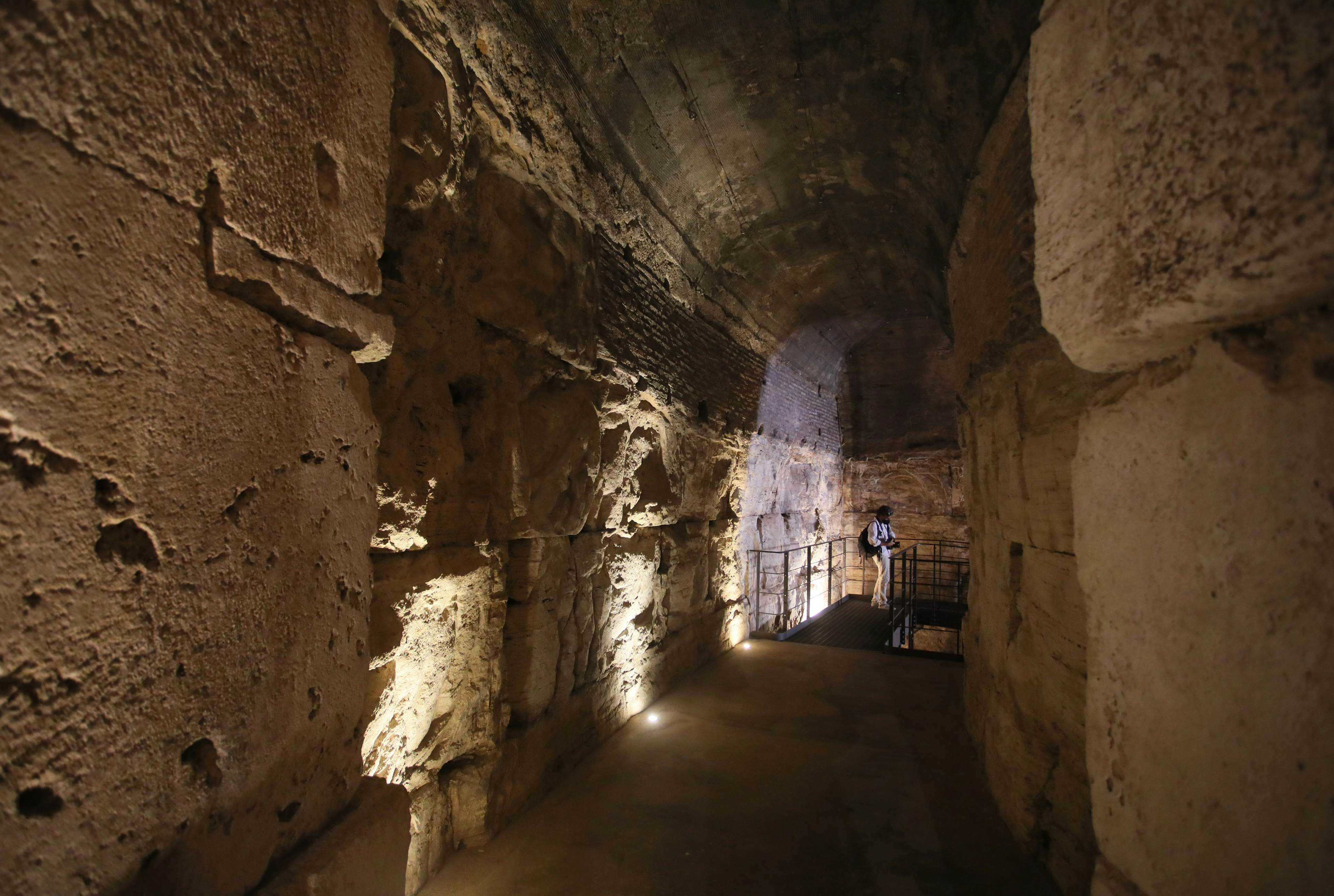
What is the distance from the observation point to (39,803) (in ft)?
3.13

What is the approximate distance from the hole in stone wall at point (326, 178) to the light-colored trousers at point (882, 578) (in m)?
8.72

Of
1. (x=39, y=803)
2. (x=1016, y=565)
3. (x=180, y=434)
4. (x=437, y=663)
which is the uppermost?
(x=180, y=434)

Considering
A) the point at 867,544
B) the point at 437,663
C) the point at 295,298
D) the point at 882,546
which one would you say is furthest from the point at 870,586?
the point at 295,298

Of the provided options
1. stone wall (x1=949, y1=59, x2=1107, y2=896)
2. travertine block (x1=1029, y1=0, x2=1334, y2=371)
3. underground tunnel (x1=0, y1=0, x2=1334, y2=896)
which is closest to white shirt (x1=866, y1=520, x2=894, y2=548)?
underground tunnel (x1=0, y1=0, x2=1334, y2=896)

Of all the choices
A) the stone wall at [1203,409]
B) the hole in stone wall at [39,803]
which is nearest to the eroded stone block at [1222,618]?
the stone wall at [1203,409]

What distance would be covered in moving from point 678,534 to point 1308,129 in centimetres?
490

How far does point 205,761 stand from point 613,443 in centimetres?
309

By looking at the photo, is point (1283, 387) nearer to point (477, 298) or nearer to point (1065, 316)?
point (1065, 316)

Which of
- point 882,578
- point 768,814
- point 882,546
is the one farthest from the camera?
point 882,578

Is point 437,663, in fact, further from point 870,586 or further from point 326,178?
point 870,586

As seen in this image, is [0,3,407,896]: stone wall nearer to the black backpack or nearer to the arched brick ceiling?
the arched brick ceiling

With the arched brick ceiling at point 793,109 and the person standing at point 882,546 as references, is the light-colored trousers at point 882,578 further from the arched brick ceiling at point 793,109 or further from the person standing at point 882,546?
the arched brick ceiling at point 793,109

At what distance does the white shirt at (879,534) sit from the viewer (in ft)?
30.5

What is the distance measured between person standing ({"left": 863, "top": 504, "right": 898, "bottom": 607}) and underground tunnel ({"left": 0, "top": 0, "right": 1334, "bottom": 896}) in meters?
3.33
